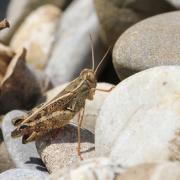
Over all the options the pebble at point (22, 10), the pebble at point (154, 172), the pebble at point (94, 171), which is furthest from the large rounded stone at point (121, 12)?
the pebble at point (154, 172)

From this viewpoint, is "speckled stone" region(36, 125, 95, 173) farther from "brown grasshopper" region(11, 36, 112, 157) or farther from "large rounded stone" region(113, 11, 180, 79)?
"large rounded stone" region(113, 11, 180, 79)

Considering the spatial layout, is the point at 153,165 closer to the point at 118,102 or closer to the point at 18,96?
the point at 118,102

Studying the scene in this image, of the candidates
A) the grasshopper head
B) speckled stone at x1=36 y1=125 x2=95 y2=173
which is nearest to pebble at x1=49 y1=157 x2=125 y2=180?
speckled stone at x1=36 y1=125 x2=95 y2=173

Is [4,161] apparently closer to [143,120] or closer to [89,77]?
[89,77]

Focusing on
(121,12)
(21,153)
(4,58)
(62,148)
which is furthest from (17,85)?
(62,148)

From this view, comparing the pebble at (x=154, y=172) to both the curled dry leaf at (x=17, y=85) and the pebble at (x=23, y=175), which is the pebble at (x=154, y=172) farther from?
the curled dry leaf at (x=17, y=85)

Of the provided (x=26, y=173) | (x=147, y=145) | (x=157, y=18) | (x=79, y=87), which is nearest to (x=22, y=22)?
(x=157, y=18)
